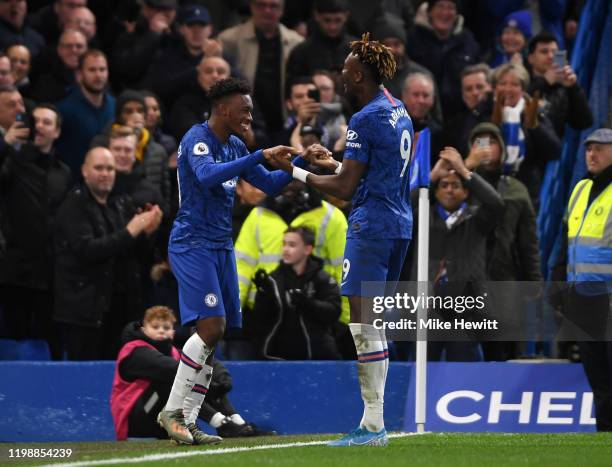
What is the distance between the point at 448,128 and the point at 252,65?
2559mm

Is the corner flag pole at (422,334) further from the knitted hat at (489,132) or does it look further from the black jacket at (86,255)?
the black jacket at (86,255)

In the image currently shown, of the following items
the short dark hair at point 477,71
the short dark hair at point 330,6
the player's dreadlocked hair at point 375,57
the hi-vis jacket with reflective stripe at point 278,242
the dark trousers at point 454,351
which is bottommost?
the dark trousers at point 454,351

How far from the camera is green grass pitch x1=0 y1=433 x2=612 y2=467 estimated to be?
8.23m

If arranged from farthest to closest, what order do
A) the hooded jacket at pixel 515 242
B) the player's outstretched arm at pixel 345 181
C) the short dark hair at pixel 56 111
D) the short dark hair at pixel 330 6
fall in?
1. the short dark hair at pixel 330 6
2. the short dark hair at pixel 56 111
3. the hooded jacket at pixel 515 242
4. the player's outstretched arm at pixel 345 181

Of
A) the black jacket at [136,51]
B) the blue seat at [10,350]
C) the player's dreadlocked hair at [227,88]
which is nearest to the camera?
the player's dreadlocked hair at [227,88]

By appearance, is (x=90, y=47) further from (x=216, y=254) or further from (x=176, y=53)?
(x=216, y=254)

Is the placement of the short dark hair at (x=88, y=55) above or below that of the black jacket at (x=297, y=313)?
above

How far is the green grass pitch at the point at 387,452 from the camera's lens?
823 cm

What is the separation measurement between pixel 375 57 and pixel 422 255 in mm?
2305

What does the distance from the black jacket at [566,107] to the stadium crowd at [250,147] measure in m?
0.02

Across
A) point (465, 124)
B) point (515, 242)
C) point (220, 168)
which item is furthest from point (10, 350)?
point (465, 124)

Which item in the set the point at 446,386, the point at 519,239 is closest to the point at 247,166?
the point at 446,386

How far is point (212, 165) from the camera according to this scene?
9172 millimetres

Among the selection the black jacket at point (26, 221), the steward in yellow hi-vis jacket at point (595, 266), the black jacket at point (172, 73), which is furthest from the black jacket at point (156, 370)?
the black jacket at point (172, 73)
